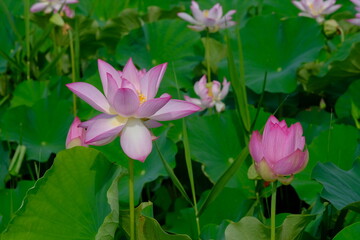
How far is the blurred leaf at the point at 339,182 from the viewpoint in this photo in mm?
1077

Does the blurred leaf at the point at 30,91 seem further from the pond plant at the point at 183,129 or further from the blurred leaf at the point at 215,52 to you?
the blurred leaf at the point at 215,52

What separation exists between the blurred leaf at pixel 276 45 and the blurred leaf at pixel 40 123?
55cm

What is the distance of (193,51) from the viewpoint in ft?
6.93

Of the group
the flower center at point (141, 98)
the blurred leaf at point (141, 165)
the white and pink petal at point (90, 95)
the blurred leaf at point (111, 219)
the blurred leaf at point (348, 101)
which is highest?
the white and pink petal at point (90, 95)

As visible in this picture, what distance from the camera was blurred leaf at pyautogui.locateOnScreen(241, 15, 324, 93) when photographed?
6.16 feet

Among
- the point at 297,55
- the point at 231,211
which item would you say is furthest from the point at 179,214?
the point at 297,55

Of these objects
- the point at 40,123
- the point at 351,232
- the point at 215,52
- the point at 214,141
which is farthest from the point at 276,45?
the point at 351,232

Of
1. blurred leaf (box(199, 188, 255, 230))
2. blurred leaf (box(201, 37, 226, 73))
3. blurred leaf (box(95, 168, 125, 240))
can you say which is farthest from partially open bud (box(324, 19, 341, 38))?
blurred leaf (box(95, 168, 125, 240))

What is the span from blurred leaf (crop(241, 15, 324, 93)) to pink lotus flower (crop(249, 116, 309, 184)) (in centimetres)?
100

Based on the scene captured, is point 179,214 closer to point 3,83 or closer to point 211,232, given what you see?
point 211,232

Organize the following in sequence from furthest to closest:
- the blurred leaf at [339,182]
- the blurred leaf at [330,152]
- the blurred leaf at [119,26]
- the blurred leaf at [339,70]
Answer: the blurred leaf at [119,26], the blurred leaf at [339,70], the blurred leaf at [330,152], the blurred leaf at [339,182]

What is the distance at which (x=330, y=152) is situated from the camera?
1.40 meters

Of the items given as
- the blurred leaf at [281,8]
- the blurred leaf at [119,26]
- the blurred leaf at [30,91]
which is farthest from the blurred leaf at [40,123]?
the blurred leaf at [281,8]

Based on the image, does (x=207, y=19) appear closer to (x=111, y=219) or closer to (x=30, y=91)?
(x=30, y=91)
